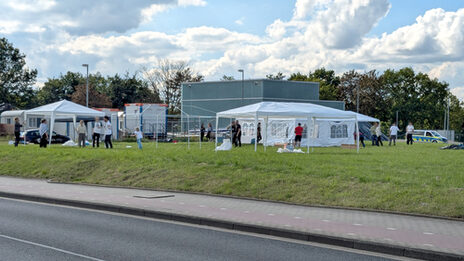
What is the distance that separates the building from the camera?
5909cm

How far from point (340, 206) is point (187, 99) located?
53740mm

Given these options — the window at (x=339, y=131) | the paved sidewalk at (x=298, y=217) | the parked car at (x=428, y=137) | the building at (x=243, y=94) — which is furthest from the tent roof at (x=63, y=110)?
the parked car at (x=428, y=137)

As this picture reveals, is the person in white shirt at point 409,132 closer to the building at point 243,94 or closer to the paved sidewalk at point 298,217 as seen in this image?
the building at point 243,94

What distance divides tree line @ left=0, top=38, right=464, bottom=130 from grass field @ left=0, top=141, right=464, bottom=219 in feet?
184

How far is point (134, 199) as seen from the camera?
42.8 feet

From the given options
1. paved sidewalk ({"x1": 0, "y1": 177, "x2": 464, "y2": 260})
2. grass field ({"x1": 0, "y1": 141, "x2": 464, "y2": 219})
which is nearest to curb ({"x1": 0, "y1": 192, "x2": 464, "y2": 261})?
paved sidewalk ({"x1": 0, "y1": 177, "x2": 464, "y2": 260})

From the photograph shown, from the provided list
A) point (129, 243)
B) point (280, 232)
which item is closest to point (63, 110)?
point (129, 243)

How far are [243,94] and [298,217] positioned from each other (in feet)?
162

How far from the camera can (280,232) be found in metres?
9.06

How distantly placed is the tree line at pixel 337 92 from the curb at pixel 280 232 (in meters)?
65.3

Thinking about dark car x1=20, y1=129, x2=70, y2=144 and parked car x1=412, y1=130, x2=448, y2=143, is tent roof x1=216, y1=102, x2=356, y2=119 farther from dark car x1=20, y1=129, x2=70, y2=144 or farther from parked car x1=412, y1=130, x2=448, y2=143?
parked car x1=412, y1=130, x2=448, y2=143

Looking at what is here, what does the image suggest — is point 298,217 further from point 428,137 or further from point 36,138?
point 428,137

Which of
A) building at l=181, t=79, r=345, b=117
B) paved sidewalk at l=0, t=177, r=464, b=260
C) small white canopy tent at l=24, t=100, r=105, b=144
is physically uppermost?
building at l=181, t=79, r=345, b=117

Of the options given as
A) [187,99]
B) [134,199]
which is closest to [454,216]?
[134,199]
